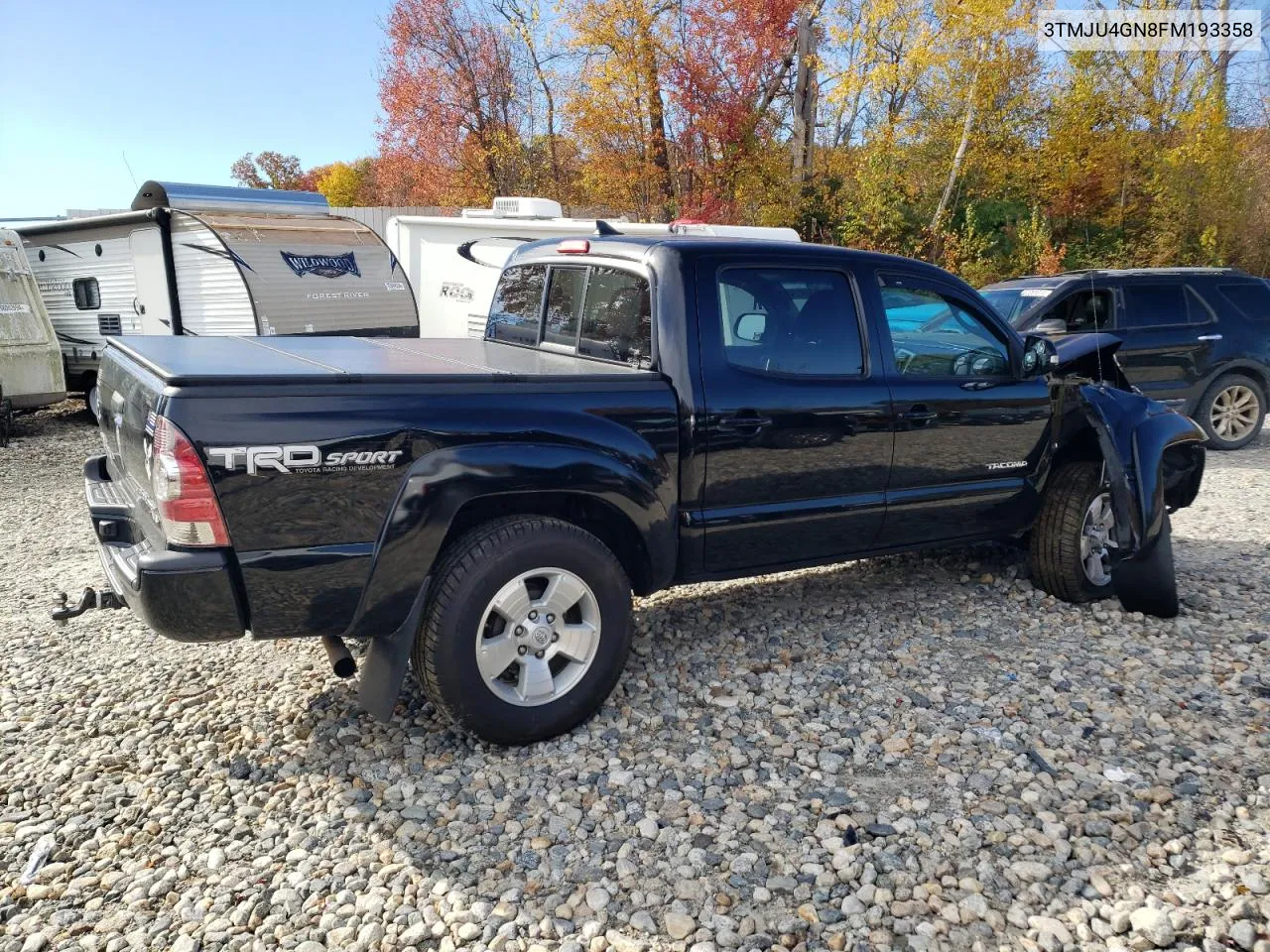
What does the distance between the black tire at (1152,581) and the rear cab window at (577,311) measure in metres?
2.81

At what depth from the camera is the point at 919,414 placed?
4.36 m

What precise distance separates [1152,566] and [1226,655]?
53 cm

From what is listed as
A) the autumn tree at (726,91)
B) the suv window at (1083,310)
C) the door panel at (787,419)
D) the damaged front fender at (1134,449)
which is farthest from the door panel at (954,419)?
the autumn tree at (726,91)

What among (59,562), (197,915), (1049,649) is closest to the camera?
(197,915)

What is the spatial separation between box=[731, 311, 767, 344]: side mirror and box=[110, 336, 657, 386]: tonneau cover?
48 centimetres

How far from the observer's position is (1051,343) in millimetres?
4879

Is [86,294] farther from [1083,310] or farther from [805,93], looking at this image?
[805,93]

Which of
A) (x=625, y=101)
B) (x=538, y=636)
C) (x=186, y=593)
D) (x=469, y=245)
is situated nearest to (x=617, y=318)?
(x=538, y=636)

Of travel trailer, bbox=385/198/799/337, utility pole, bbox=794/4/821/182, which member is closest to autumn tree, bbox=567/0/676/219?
utility pole, bbox=794/4/821/182

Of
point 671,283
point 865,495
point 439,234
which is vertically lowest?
Result: point 865,495

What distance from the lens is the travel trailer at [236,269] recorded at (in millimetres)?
10141

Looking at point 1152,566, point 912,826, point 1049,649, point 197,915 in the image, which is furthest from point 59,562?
point 1152,566

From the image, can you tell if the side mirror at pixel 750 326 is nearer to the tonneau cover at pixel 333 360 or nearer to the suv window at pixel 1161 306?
the tonneau cover at pixel 333 360

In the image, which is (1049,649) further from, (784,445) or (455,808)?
(455,808)
